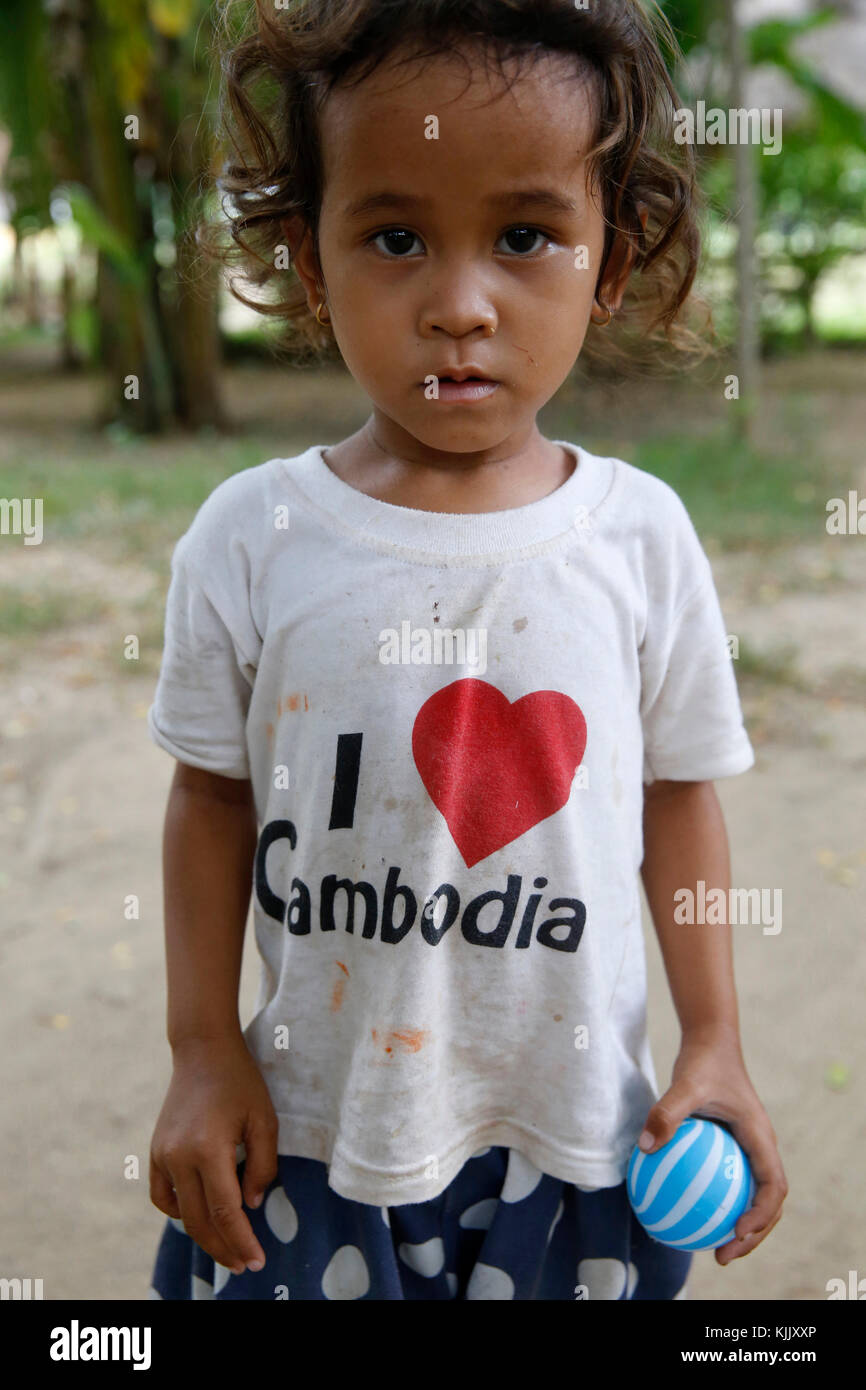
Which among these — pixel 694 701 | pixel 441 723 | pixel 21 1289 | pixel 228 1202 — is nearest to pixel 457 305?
pixel 441 723

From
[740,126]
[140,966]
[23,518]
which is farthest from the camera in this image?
[23,518]

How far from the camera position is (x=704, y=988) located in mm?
1204

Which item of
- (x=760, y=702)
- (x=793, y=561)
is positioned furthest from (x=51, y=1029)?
(x=793, y=561)

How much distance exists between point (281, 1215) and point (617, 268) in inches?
35.2

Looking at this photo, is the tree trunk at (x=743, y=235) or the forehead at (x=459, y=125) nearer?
the forehead at (x=459, y=125)

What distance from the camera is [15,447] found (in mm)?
7645

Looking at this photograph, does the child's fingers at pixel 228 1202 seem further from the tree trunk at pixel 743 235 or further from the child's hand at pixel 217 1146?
the tree trunk at pixel 743 235

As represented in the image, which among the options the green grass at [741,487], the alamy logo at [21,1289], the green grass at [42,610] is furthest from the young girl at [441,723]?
the green grass at [741,487]

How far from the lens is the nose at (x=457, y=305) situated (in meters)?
0.93

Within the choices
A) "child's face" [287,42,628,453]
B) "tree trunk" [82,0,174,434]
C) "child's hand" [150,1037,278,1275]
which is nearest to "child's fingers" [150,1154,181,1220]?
"child's hand" [150,1037,278,1275]

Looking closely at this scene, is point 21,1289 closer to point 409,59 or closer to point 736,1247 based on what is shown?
point 736,1247

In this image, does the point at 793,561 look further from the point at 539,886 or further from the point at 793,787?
the point at 539,886

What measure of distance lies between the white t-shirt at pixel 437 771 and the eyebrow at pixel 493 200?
0.74 ft

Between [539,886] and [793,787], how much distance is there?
88.7 inches
